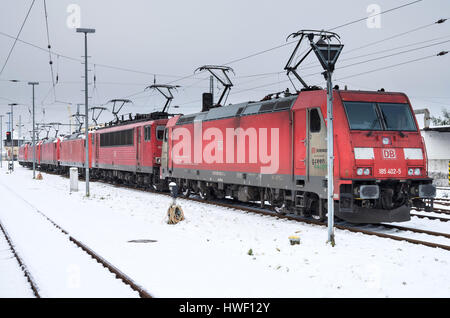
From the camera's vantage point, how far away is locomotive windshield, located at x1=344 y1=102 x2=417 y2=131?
12031 mm

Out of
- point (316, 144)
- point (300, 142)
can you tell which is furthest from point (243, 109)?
point (316, 144)

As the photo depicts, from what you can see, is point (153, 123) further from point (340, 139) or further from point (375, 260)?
point (375, 260)

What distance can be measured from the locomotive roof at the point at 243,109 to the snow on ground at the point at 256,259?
331 centimetres

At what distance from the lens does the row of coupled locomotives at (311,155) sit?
11742 millimetres

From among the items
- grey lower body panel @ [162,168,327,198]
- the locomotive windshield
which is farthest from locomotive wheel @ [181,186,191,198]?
the locomotive windshield

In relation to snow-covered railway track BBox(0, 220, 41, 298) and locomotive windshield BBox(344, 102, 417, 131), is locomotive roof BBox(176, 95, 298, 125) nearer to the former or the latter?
locomotive windshield BBox(344, 102, 417, 131)

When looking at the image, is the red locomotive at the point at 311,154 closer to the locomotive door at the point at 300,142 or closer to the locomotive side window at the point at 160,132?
the locomotive door at the point at 300,142

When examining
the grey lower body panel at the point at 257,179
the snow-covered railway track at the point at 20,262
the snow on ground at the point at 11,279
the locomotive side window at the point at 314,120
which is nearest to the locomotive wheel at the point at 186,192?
the grey lower body panel at the point at 257,179

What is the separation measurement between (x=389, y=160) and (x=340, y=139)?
1315mm

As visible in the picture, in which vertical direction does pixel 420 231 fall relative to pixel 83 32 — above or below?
below

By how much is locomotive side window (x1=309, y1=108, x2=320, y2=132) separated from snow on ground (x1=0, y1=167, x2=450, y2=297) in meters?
2.52

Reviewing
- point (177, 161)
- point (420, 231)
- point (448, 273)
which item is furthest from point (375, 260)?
point (177, 161)

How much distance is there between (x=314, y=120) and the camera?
502 inches
